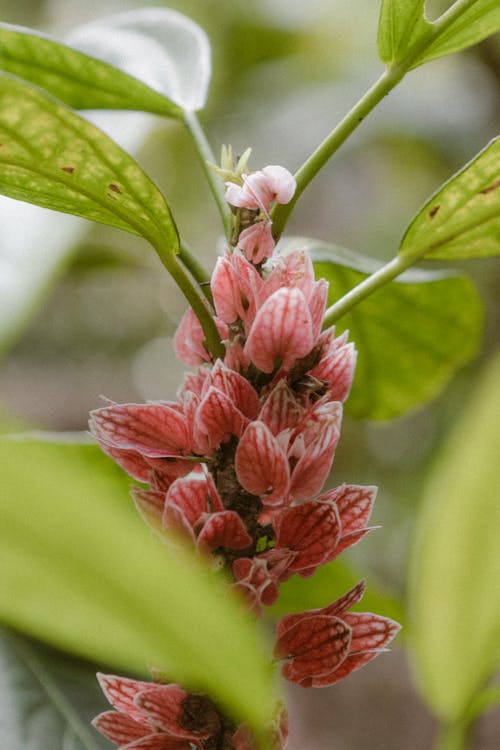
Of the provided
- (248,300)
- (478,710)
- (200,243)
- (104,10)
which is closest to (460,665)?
(478,710)

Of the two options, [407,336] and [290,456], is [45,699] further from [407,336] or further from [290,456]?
[407,336]

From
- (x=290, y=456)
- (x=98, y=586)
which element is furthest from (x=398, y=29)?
(x=98, y=586)

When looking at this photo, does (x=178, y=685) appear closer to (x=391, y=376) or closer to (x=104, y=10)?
(x=391, y=376)

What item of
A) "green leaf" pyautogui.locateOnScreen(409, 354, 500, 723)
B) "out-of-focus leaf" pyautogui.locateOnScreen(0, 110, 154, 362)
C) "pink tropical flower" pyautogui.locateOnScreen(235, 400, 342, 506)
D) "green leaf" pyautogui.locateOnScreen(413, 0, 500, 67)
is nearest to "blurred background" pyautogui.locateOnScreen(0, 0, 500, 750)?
"out-of-focus leaf" pyautogui.locateOnScreen(0, 110, 154, 362)

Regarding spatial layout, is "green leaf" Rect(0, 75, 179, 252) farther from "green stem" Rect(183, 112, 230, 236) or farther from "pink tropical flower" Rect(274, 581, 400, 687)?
"pink tropical flower" Rect(274, 581, 400, 687)

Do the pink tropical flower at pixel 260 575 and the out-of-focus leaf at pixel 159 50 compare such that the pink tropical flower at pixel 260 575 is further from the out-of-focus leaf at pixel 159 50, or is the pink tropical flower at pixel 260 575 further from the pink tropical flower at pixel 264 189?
the out-of-focus leaf at pixel 159 50

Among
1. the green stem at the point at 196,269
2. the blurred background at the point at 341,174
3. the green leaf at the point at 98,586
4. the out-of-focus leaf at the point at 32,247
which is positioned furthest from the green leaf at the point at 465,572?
the blurred background at the point at 341,174
